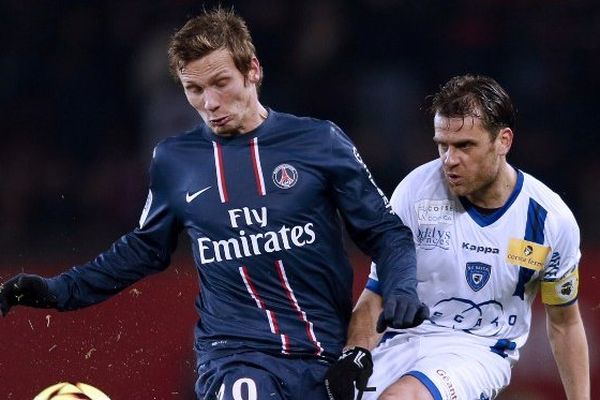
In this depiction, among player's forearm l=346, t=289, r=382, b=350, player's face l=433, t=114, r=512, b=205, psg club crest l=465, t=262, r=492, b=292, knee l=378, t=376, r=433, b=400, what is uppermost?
player's face l=433, t=114, r=512, b=205

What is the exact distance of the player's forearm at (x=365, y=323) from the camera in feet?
12.8

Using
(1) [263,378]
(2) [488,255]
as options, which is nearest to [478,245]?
(2) [488,255]

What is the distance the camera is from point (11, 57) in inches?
316

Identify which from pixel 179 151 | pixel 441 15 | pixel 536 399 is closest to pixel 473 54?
pixel 441 15

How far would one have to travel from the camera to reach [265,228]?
12.4 feet

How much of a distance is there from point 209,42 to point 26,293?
947mm

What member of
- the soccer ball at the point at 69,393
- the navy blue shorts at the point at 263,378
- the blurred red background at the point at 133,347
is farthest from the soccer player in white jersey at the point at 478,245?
the blurred red background at the point at 133,347

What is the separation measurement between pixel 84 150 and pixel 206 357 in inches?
160

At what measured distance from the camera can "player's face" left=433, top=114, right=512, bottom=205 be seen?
14.3ft

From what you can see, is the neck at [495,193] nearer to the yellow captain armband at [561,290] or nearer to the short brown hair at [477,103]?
the short brown hair at [477,103]

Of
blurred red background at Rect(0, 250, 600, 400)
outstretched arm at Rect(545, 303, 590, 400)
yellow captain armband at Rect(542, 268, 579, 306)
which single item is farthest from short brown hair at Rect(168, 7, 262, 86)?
blurred red background at Rect(0, 250, 600, 400)

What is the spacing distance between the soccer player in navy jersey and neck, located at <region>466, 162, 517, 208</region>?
26.6 inches

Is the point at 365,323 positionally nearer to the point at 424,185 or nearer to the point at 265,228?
the point at 265,228

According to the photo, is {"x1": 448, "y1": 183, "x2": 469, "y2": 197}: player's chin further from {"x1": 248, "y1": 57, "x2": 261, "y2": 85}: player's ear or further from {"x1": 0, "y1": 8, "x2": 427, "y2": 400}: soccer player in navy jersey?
{"x1": 248, "y1": 57, "x2": 261, "y2": 85}: player's ear
